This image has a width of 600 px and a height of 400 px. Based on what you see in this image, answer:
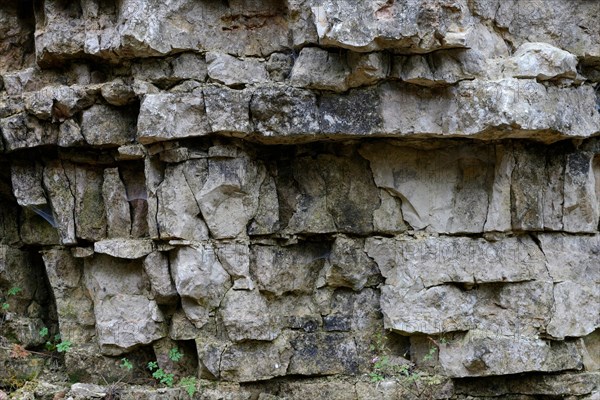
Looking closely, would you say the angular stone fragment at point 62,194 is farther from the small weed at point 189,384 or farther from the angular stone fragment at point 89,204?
the small weed at point 189,384

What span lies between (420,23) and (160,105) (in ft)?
6.36

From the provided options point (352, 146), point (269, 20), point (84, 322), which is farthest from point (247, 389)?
point (269, 20)

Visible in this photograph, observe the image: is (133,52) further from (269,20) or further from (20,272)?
(20,272)

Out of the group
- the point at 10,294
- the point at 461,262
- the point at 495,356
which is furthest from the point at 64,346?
the point at 495,356

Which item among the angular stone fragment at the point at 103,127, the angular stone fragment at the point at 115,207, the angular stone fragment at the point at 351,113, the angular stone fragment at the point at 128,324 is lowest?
the angular stone fragment at the point at 128,324

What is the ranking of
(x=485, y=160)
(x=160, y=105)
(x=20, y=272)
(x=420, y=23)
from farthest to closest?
(x=20, y=272), (x=485, y=160), (x=160, y=105), (x=420, y=23)

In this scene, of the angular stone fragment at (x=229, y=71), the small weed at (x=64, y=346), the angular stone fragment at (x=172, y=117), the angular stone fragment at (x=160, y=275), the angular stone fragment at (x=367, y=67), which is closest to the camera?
the angular stone fragment at (x=367, y=67)

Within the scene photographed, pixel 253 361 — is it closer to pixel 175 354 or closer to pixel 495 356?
pixel 175 354

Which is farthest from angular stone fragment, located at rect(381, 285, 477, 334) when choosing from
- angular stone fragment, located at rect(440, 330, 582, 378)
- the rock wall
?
angular stone fragment, located at rect(440, 330, 582, 378)

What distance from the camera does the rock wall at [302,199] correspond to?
17.0ft

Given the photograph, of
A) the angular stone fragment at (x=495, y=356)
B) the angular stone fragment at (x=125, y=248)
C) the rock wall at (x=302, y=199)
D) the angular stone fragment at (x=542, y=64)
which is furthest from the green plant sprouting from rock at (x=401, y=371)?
the angular stone fragment at (x=542, y=64)

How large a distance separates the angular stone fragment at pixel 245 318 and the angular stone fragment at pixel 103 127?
1.48m

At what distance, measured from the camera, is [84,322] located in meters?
5.82

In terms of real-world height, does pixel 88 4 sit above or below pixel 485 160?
above
